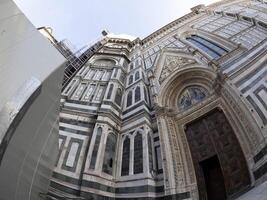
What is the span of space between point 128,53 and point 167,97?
6980mm

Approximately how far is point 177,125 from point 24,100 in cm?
661

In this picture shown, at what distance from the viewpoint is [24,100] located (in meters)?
3.57

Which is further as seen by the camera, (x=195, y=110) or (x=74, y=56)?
(x=74, y=56)

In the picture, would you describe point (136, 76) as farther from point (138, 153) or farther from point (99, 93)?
point (138, 153)

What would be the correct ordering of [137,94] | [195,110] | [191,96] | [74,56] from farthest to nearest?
[74,56] → [137,94] → [191,96] → [195,110]

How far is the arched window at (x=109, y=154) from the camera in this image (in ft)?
27.1

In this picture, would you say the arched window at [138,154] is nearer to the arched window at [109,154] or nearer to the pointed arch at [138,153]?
the pointed arch at [138,153]

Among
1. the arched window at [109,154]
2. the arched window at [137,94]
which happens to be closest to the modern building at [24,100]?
the arched window at [109,154]

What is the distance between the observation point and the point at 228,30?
12.7 metres

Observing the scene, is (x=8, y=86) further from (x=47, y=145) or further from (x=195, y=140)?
(x=195, y=140)

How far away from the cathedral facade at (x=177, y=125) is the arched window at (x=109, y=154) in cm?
3

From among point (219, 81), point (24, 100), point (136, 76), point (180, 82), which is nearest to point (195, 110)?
point (219, 81)

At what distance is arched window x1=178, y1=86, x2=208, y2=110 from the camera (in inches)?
382

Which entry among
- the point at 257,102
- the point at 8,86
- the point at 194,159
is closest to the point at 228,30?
the point at 257,102
